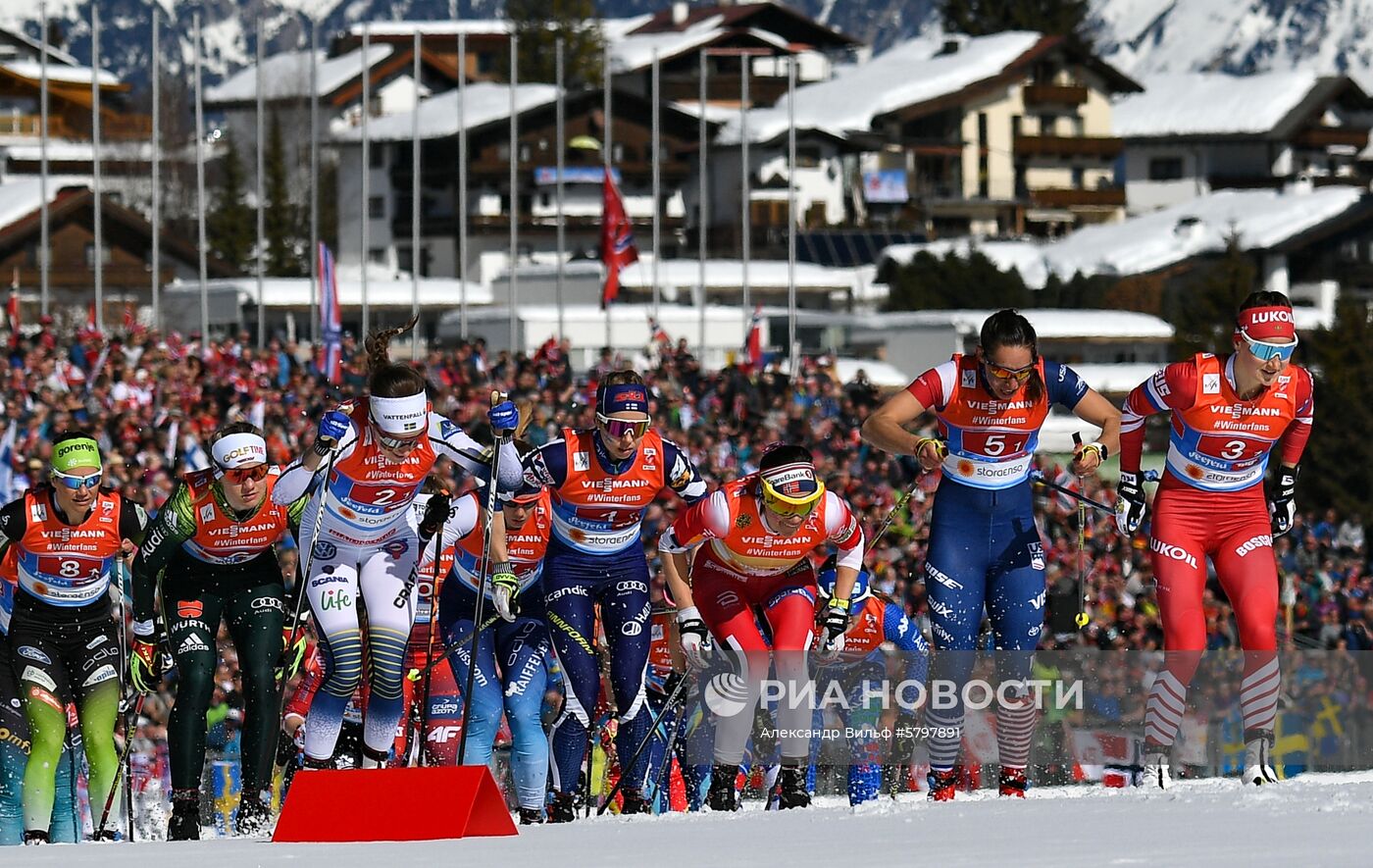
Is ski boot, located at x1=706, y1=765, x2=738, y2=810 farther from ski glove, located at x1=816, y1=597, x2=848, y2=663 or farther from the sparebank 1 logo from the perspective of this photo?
ski glove, located at x1=816, y1=597, x2=848, y2=663

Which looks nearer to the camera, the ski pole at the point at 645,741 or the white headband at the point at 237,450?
the white headband at the point at 237,450

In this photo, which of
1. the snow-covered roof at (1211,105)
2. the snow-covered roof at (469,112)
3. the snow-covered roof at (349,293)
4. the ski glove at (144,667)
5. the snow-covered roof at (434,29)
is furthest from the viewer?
the snow-covered roof at (434,29)

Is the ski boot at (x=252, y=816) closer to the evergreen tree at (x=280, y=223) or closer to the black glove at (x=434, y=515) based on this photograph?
the black glove at (x=434, y=515)

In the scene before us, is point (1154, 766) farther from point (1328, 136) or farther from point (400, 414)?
point (1328, 136)

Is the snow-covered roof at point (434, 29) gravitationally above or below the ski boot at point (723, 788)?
above

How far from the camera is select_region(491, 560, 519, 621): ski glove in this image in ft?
35.7

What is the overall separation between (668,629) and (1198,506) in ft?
9.11

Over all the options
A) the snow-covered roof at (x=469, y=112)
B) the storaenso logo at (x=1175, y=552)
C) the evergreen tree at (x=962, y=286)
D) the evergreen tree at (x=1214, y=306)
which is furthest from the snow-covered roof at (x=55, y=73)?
the storaenso logo at (x=1175, y=552)

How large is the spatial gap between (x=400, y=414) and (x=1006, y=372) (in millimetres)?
2660

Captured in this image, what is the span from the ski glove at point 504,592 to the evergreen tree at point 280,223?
213 feet

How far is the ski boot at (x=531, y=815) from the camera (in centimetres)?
1032

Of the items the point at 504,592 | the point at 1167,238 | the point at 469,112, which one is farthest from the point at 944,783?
the point at 469,112

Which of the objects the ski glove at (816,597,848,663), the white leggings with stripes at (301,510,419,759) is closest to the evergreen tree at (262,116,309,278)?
the white leggings with stripes at (301,510,419,759)

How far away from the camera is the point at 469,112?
69.2 meters
